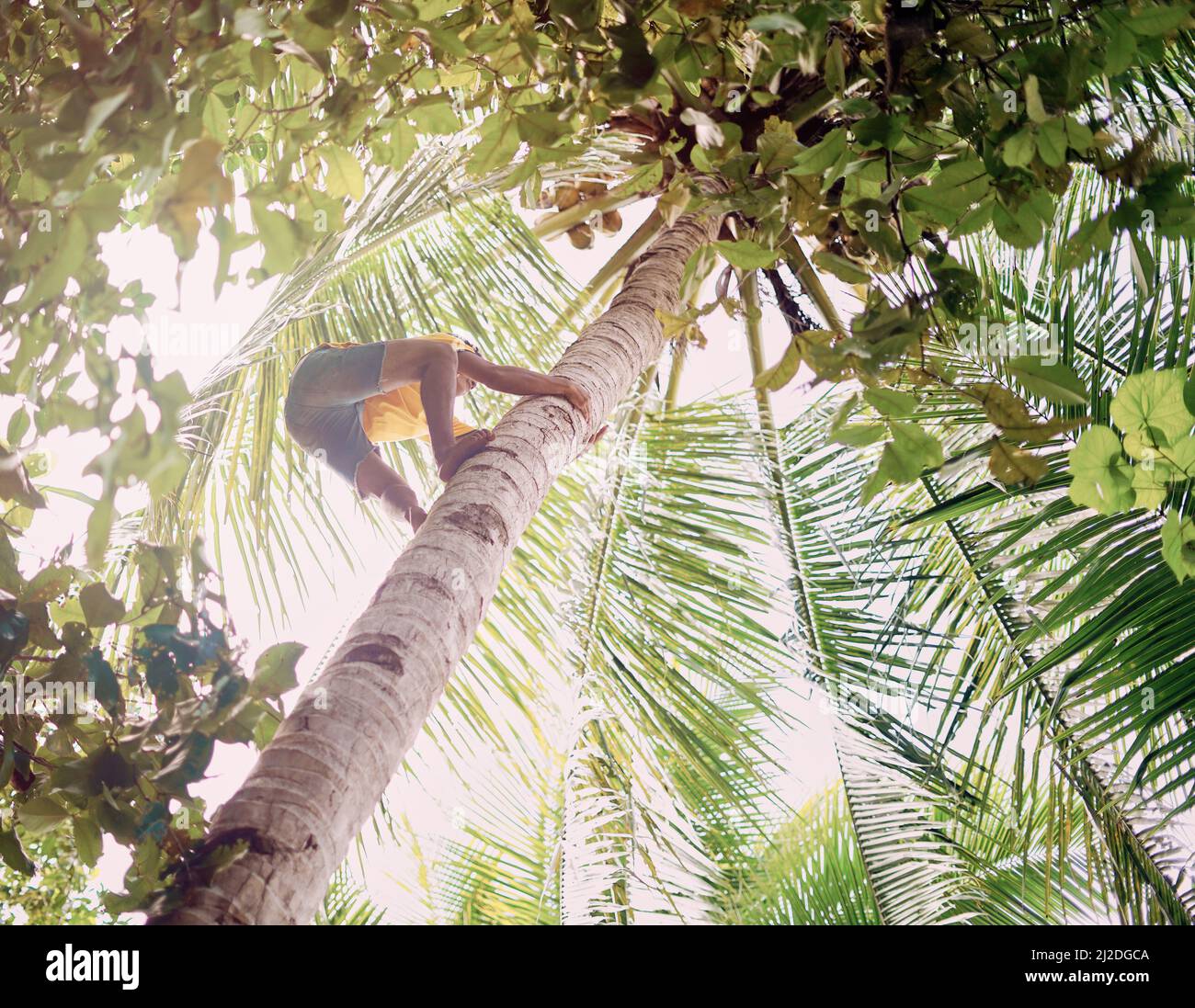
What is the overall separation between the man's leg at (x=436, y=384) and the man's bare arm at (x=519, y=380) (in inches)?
3.1

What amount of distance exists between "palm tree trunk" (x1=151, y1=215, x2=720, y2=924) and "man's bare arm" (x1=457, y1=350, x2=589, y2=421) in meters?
0.04

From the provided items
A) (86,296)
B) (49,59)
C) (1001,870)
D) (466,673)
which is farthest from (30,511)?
(1001,870)

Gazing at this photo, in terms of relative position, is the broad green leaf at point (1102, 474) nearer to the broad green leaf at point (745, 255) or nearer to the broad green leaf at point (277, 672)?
the broad green leaf at point (745, 255)

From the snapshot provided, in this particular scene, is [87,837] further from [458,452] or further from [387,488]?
[387,488]

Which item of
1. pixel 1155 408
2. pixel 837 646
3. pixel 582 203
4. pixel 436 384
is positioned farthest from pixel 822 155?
pixel 837 646

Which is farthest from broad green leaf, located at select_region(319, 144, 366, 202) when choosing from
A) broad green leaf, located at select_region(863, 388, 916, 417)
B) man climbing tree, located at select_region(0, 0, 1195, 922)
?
broad green leaf, located at select_region(863, 388, 916, 417)

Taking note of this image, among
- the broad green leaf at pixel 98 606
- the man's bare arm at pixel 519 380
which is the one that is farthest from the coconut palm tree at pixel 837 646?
the broad green leaf at pixel 98 606

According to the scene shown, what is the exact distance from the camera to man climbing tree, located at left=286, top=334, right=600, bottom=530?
2.42 metres

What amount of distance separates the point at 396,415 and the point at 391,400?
59mm

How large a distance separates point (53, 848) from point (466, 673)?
2027 millimetres

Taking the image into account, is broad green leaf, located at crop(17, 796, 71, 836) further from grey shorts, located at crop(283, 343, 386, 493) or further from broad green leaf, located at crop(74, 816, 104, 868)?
grey shorts, located at crop(283, 343, 386, 493)

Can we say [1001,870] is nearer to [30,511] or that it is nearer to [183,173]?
[30,511]

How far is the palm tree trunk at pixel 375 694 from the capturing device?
114 cm

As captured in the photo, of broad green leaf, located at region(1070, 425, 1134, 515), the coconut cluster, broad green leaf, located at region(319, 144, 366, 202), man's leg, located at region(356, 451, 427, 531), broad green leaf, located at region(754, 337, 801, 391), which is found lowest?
broad green leaf, located at region(1070, 425, 1134, 515)
